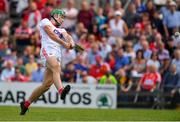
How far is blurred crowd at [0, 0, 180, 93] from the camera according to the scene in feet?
79.0

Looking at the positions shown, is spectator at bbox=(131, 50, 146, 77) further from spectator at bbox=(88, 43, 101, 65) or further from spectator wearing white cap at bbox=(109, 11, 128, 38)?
spectator wearing white cap at bbox=(109, 11, 128, 38)

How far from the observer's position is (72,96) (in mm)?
22703

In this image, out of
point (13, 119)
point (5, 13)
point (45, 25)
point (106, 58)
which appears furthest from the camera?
point (5, 13)

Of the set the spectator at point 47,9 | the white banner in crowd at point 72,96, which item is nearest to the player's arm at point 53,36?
the white banner in crowd at point 72,96

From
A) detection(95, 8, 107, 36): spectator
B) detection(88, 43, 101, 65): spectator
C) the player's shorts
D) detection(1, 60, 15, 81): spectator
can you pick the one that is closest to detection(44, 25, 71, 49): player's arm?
the player's shorts

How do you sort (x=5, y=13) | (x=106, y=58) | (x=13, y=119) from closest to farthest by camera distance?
(x=13, y=119) → (x=106, y=58) → (x=5, y=13)

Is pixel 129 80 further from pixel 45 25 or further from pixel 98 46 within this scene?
pixel 45 25

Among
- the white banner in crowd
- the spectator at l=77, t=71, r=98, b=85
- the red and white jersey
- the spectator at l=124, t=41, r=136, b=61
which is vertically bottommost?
the white banner in crowd

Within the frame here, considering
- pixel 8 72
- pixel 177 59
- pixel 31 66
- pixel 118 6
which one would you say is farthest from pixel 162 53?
pixel 8 72

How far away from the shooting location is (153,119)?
1608 centimetres

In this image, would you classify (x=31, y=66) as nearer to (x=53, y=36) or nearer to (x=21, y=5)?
(x=21, y=5)

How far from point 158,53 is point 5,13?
6488mm

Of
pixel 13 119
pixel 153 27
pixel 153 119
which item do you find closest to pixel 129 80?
pixel 153 27

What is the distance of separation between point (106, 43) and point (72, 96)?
144 inches
